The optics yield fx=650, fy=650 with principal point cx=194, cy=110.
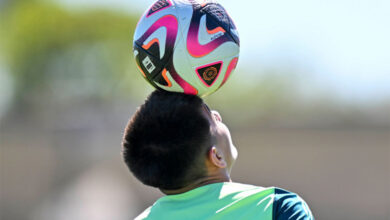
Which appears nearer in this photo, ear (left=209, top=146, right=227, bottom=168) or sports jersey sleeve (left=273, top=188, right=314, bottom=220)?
sports jersey sleeve (left=273, top=188, right=314, bottom=220)

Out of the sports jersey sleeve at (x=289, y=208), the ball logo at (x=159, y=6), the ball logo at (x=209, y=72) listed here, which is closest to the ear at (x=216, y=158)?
the sports jersey sleeve at (x=289, y=208)

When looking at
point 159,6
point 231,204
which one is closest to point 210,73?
point 159,6

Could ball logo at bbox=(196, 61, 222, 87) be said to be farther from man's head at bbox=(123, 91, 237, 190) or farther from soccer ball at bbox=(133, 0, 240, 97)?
man's head at bbox=(123, 91, 237, 190)

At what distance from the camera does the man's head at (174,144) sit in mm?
2994

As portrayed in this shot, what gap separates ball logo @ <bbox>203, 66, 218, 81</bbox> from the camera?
3421 millimetres

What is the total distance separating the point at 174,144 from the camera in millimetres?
2986

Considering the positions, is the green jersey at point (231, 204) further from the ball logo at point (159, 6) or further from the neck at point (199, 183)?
the ball logo at point (159, 6)

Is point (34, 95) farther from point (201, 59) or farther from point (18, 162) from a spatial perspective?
point (201, 59)

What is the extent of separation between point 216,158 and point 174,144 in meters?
0.23

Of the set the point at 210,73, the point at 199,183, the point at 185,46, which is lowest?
the point at 199,183

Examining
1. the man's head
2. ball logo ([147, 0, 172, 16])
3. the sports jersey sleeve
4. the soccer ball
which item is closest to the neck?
the man's head

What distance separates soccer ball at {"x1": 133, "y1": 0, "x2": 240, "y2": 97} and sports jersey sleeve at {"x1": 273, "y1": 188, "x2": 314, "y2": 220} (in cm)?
77

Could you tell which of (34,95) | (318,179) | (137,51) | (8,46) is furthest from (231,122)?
(137,51)

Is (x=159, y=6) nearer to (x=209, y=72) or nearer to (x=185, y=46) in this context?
(x=185, y=46)
